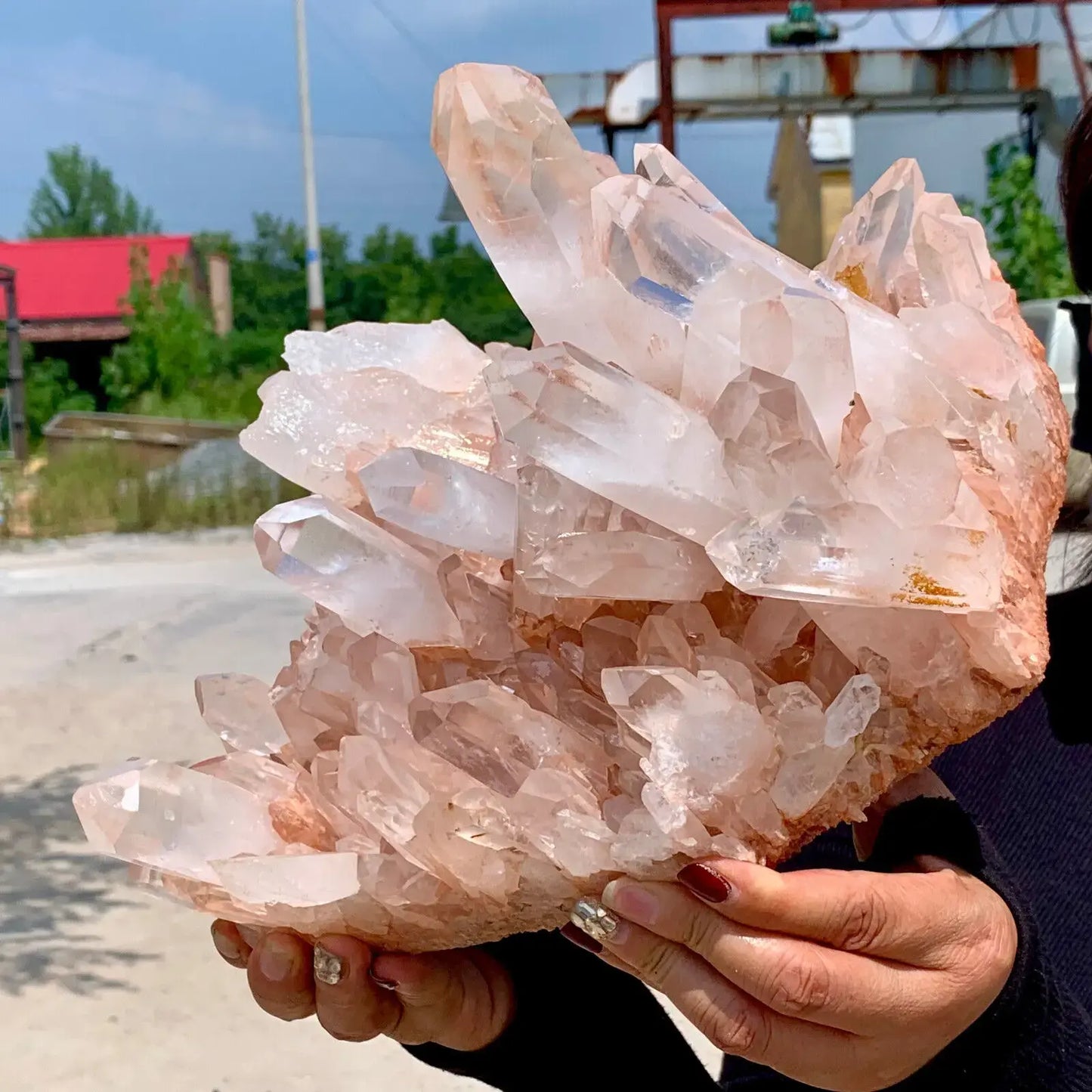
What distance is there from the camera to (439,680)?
0.63 meters

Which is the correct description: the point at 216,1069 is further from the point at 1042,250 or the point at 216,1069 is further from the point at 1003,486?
the point at 1042,250

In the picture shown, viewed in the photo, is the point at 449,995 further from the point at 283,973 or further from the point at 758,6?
the point at 758,6

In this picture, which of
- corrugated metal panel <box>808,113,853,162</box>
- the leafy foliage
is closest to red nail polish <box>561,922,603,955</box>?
corrugated metal panel <box>808,113,853,162</box>

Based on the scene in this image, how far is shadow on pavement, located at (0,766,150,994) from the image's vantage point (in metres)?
2.29

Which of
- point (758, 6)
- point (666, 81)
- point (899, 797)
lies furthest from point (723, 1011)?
point (758, 6)

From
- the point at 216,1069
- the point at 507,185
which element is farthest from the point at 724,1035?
the point at 216,1069

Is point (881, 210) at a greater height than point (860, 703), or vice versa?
point (881, 210)

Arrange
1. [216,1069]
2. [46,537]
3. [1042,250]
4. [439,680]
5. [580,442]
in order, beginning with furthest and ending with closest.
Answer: [1042,250], [46,537], [216,1069], [439,680], [580,442]

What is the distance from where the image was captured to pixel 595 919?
0.61 m

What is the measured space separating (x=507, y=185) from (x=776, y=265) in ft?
0.47

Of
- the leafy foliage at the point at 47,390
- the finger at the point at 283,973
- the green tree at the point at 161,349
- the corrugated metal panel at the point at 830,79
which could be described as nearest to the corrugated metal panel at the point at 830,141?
the corrugated metal panel at the point at 830,79

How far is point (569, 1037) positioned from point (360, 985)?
0.93 ft

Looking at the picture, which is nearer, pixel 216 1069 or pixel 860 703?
pixel 860 703

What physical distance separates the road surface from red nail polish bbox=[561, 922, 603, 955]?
356mm
